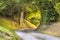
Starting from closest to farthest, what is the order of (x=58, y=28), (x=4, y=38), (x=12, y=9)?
(x=4, y=38)
(x=58, y=28)
(x=12, y=9)

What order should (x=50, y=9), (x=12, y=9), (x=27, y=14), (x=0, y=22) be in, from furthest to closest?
(x=27, y=14) → (x=12, y=9) → (x=0, y=22) → (x=50, y=9)

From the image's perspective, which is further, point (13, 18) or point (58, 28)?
point (13, 18)

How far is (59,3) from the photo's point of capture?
2008cm

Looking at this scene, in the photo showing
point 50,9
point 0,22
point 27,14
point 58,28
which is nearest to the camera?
point 58,28

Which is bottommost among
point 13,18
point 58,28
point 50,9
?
point 13,18

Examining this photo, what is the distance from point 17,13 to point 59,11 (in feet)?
52.3

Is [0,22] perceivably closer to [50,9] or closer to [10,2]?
[10,2]

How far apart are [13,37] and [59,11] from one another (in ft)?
31.7

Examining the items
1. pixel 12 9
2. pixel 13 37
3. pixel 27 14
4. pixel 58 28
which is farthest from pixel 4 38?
pixel 27 14

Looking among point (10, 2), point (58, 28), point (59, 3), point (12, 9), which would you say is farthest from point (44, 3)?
point (12, 9)

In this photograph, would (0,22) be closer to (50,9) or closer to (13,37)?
(50,9)

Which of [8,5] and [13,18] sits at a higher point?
[8,5]

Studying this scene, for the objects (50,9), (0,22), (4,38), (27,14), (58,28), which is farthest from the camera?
(27,14)

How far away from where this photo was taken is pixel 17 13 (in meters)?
35.1
